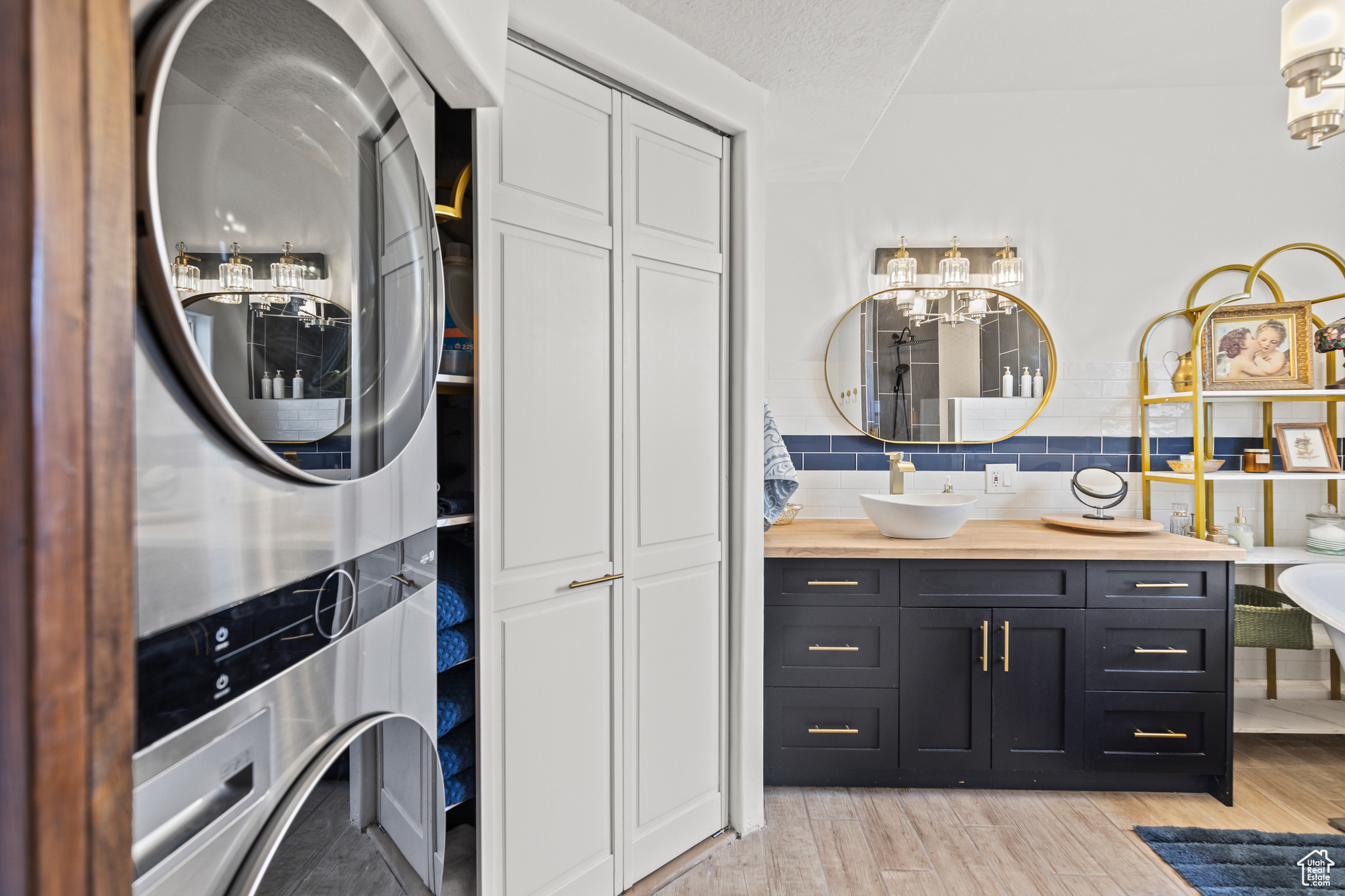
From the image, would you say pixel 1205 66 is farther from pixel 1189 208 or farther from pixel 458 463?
pixel 458 463

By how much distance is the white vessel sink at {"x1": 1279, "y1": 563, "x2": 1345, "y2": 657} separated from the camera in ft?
6.16

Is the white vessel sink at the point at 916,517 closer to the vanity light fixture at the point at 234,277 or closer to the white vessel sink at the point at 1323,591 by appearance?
the white vessel sink at the point at 1323,591

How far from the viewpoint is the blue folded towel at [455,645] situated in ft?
4.20

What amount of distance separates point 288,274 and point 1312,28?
196 centimetres

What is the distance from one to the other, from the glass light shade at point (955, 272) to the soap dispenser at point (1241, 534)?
Answer: 1429mm

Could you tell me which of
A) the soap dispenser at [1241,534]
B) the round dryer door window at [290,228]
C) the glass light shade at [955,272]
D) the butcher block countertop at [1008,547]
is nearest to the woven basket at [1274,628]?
the soap dispenser at [1241,534]

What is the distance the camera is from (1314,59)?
1.32 meters

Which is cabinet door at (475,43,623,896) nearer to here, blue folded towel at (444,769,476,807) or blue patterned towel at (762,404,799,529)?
blue folded towel at (444,769,476,807)

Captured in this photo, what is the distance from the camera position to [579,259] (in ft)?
4.96

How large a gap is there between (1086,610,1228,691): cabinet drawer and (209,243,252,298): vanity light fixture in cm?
245

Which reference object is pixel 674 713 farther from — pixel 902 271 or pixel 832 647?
pixel 902 271

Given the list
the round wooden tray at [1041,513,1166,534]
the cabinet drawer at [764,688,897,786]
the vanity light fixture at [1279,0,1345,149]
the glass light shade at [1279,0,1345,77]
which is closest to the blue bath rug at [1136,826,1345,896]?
the cabinet drawer at [764,688,897,786]

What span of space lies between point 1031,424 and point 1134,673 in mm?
1052

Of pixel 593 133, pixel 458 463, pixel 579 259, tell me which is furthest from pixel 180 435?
pixel 593 133
